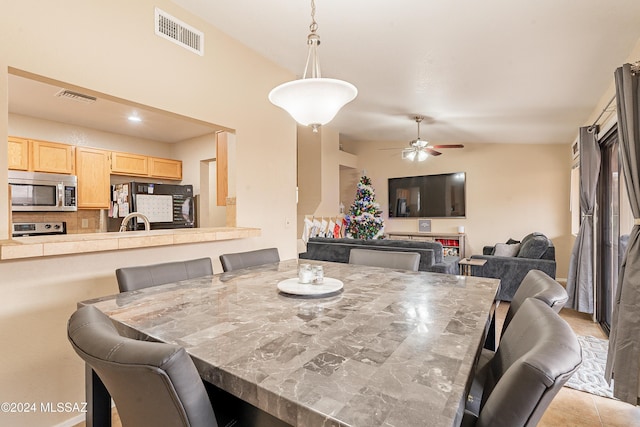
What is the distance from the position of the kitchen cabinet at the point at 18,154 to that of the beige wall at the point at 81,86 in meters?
2.33

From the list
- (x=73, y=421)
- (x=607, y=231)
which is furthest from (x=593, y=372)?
(x=73, y=421)

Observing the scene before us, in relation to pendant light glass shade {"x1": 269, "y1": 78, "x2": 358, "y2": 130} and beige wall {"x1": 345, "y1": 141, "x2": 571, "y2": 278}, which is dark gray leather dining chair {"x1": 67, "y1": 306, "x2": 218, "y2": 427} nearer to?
pendant light glass shade {"x1": 269, "y1": 78, "x2": 358, "y2": 130}

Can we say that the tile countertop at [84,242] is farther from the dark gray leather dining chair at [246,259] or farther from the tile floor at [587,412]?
the tile floor at [587,412]

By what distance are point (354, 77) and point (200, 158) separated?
2.56 metres

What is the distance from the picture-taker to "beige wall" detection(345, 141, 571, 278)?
5.50m

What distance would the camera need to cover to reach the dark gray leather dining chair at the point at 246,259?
2145 millimetres

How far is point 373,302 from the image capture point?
1376 millimetres

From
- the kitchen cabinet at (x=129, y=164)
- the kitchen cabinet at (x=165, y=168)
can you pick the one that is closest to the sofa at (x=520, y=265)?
the kitchen cabinet at (x=165, y=168)

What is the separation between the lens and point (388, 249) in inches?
162

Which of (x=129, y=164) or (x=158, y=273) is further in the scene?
(x=129, y=164)

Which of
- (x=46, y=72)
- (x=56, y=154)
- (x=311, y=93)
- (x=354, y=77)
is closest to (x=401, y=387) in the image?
(x=311, y=93)

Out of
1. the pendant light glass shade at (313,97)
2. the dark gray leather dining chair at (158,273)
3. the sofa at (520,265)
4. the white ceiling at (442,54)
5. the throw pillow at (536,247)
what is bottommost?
the sofa at (520,265)

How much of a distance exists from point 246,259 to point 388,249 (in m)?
2.30

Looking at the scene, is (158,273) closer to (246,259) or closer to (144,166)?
(246,259)
